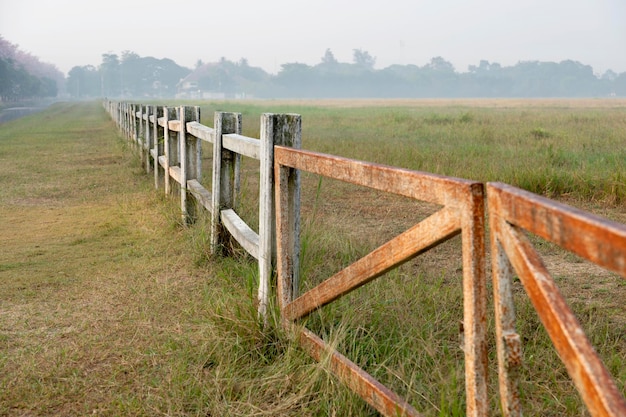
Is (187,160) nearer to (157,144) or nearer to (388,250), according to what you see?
(157,144)

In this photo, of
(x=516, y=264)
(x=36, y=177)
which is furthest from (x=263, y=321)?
(x=36, y=177)

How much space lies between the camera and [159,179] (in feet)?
34.2

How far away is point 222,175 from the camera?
213 inches

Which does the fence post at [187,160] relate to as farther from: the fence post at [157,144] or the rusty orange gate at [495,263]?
the rusty orange gate at [495,263]

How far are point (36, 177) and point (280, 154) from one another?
32.4 feet

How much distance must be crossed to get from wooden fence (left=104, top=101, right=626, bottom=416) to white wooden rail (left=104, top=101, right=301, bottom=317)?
11 mm

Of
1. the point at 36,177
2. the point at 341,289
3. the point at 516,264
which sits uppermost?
the point at 516,264

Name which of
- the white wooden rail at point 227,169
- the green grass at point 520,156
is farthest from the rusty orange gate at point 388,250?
the green grass at point 520,156

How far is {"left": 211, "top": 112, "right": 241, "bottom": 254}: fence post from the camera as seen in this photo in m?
5.24

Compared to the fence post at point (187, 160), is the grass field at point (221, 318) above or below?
below

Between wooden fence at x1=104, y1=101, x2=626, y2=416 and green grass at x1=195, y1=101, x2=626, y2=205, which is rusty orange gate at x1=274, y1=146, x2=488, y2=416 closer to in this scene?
wooden fence at x1=104, y1=101, x2=626, y2=416

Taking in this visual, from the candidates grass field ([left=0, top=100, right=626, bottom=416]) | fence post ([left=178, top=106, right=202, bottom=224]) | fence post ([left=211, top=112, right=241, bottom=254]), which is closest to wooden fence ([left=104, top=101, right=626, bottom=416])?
grass field ([left=0, top=100, right=626, bottom=416])

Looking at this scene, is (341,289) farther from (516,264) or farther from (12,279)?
(12,279)

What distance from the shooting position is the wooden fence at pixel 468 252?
1494mm
